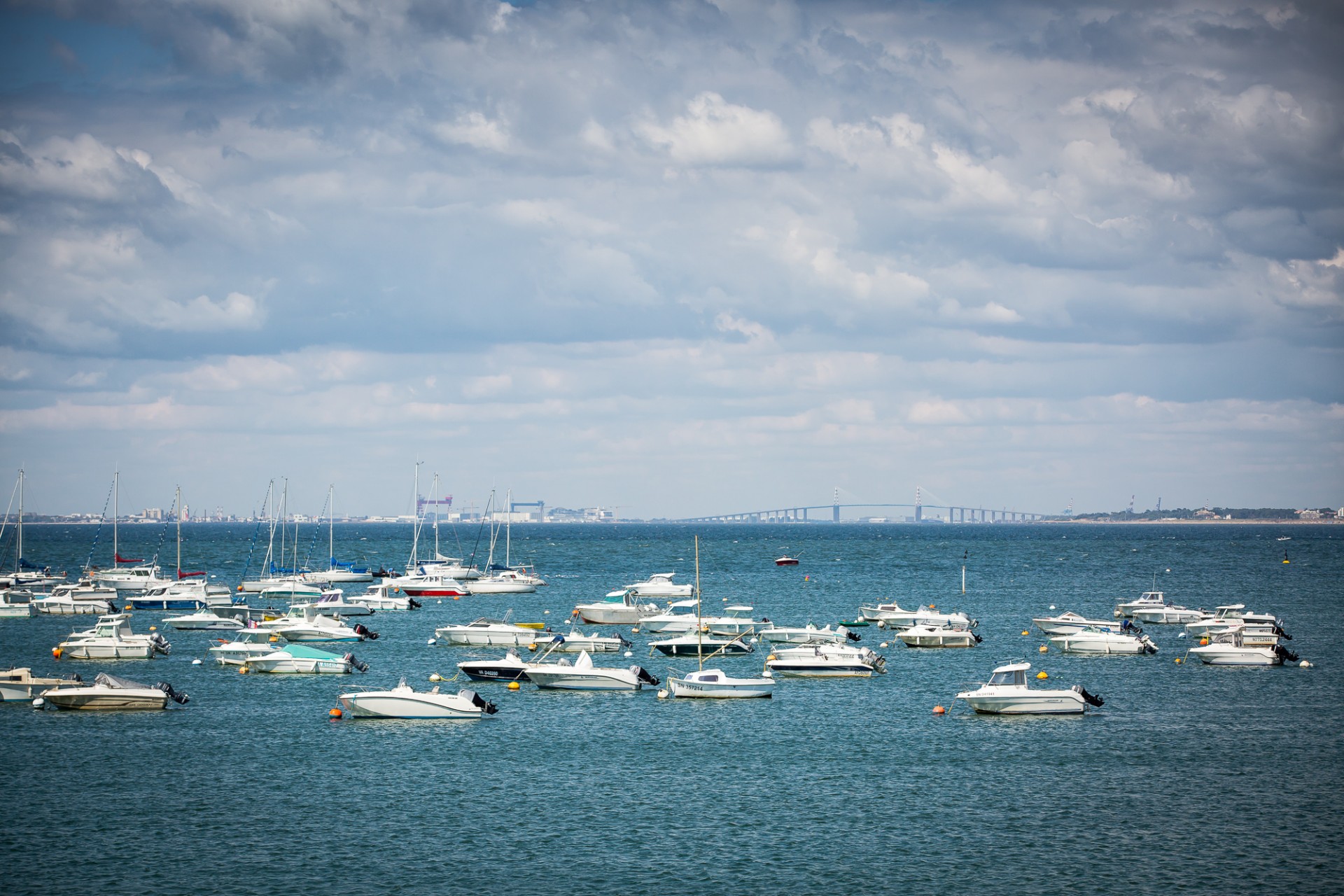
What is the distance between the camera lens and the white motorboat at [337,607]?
420ft

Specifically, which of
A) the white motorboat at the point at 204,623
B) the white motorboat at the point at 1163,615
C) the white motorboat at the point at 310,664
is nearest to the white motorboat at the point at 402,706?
the white motorboat at the point at 310,664

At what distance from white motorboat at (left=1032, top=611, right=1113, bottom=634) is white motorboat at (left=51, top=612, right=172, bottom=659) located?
231 ft

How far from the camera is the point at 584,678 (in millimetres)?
79125

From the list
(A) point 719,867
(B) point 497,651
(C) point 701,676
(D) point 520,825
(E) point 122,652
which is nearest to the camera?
(A) point 719,867

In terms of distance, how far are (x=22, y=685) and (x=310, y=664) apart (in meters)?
18.5

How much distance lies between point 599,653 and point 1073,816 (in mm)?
51865

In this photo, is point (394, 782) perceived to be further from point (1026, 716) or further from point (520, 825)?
point (1026, 716)

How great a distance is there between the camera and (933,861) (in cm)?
4409

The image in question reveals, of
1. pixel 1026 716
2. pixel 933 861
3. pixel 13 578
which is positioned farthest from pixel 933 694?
pixel 13 578

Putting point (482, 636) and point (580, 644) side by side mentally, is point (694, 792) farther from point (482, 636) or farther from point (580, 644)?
point (482, 636)

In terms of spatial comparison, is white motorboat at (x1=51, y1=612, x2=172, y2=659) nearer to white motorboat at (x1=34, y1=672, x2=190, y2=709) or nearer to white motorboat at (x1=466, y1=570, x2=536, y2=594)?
white motorboat at (x1=34, y1=672, x2=190, y2=709)

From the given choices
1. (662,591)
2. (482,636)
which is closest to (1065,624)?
(482,636)

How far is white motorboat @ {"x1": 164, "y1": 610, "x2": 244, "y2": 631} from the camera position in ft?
379

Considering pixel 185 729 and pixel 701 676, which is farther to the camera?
pixel 701 676
